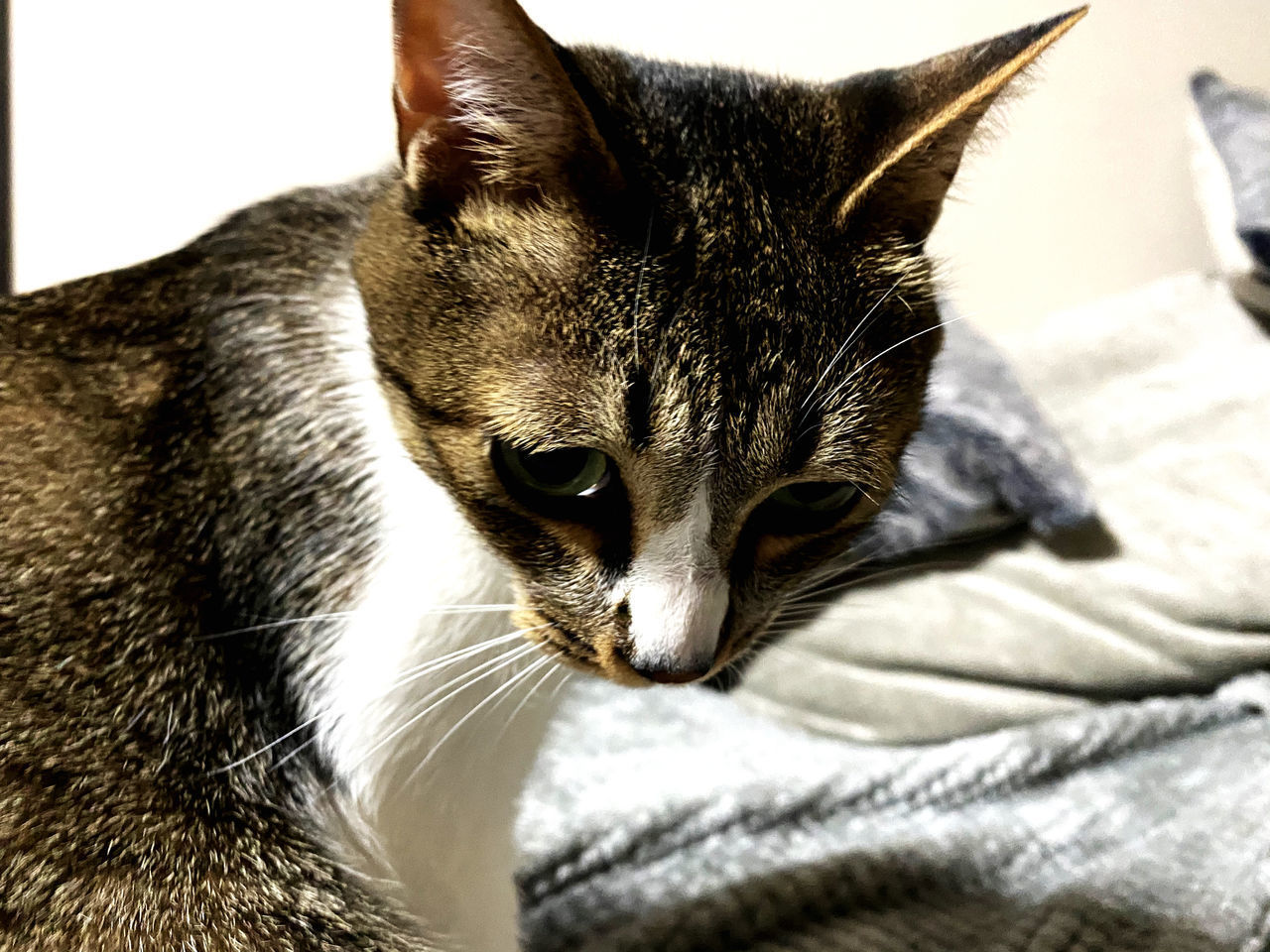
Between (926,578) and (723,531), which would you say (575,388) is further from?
(926,578)

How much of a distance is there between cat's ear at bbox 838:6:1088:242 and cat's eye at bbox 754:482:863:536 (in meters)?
0.18

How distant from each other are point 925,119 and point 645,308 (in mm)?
227

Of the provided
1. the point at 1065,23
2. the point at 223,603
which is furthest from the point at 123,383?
the point at 1065,23

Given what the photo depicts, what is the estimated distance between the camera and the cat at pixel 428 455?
55cm

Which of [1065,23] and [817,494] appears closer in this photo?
[1065,23]

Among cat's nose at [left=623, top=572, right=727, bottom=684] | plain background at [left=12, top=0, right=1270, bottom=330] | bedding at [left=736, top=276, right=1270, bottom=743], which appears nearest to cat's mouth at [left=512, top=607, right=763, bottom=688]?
cat's nose at [left=623, top=572, right=727, bottom=684]

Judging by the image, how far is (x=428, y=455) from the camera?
63cm

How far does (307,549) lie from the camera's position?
25.9 inches

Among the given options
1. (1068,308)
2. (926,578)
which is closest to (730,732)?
(926,578)

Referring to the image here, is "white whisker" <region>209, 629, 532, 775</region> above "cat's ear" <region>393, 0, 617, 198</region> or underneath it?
underneath

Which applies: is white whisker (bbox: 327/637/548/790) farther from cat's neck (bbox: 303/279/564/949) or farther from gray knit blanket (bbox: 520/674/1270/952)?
gray knit blanket (bbox: 520/674/1270/952)

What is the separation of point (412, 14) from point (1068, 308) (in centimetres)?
163

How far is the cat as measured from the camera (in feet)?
1.80

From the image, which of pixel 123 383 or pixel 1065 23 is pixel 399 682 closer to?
pixel 123 383
